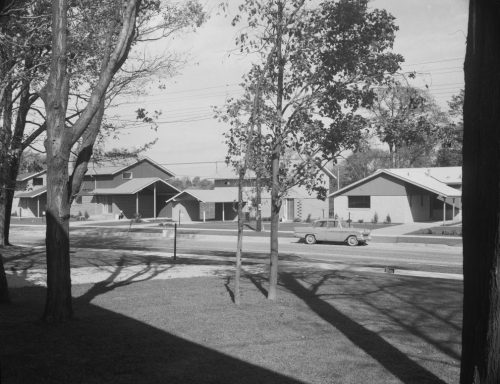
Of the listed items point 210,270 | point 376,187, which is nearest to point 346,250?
point 210,270

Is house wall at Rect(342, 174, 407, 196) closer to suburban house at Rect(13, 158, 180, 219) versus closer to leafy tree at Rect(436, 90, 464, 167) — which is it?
leafy tree at Rect(436, 90, 464, 167)

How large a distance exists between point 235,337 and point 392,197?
3997 centimetres

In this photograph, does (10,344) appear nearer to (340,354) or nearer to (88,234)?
(340,354)

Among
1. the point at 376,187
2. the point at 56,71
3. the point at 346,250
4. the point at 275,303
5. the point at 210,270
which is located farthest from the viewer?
the point at 376,187

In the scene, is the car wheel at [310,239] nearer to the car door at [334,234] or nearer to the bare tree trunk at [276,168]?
the car door at [334,234]

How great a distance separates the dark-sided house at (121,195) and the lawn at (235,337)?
146 ft

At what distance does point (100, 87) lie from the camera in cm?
839

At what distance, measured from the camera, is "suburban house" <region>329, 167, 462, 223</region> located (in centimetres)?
4494

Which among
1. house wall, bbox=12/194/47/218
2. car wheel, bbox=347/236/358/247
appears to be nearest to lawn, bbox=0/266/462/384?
car wheel, bbox=347/236/358/247

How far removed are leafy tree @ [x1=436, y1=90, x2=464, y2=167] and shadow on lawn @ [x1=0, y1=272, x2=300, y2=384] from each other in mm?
3461

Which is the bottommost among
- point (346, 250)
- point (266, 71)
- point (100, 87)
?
point (346, 250)

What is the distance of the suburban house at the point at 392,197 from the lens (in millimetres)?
44938

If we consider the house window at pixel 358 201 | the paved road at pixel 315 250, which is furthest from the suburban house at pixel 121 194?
the paved road at pixel 315 250

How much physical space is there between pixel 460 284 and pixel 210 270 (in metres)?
6.75
